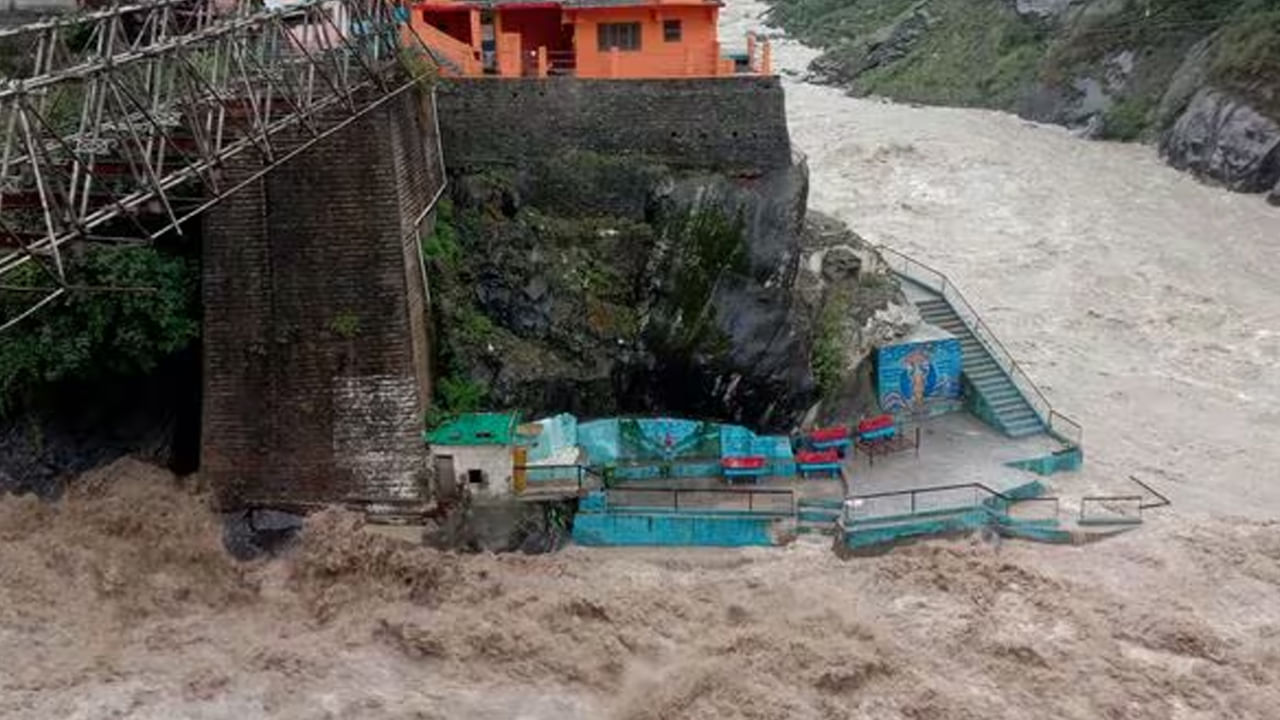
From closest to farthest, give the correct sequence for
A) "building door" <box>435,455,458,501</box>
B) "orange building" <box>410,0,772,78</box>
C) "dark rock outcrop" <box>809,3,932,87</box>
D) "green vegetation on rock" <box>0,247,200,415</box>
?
"green vegetation on rock" <box>0,247,200,415</box> → "building door" <box>435,455,458,501</box> → "orange building" <box>410,0,772,78</box> → "dark rock outcrop" <box>809,3,932,87</box>

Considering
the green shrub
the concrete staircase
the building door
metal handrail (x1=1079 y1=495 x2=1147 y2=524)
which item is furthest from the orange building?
the green shrub

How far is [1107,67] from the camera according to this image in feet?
164

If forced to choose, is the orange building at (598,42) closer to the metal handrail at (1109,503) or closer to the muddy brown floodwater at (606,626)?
the muddy brown floodwater at (606,626)

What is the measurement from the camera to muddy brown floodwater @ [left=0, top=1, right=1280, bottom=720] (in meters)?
16.8

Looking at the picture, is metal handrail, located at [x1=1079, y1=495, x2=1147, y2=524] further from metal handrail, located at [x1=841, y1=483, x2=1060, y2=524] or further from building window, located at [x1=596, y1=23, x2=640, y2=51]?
building window, located at [x1=596, y1=23, x2=640, y2=51]

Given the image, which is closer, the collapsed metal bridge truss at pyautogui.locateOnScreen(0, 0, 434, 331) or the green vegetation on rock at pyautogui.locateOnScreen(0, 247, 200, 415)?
the collapsed metal bridge truss at pyautogui.locateOnScreen(0, 0, 434, 331)

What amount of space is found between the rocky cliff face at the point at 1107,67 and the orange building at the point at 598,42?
23297 mm

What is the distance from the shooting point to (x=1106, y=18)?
52.3 metres

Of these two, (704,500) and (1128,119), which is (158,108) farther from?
(1128,119)

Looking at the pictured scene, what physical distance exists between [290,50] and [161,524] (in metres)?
8.15

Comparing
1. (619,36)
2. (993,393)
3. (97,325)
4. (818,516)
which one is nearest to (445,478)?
(97,325)

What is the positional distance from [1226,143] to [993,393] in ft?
68.0

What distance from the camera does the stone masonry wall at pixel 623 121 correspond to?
23484 mm

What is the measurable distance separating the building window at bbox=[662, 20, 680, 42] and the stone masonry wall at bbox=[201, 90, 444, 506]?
6.78 m
